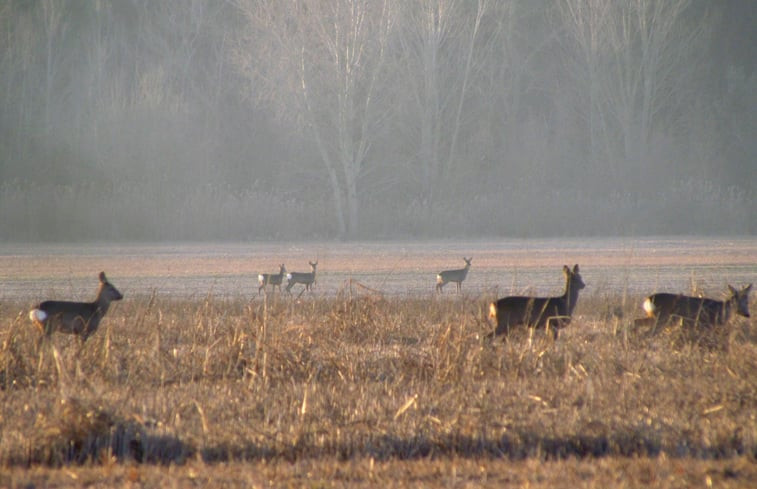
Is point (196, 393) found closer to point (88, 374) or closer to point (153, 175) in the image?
point (88, 374)

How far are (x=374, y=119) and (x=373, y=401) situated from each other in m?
40.7

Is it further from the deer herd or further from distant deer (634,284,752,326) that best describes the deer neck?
distant deer (634,284,752,326)

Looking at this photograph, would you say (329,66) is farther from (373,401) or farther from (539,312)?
(373,401)

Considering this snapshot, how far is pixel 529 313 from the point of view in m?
11.1

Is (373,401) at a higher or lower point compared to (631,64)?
lower

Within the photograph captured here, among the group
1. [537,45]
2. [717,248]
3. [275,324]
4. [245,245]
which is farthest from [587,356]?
[537,45]

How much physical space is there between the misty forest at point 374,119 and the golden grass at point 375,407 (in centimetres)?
3160

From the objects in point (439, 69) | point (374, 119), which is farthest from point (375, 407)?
point (439, 69)

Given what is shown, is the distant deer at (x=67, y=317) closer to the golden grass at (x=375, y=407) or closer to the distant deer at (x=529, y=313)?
the golden grass at (x=375, y=407)

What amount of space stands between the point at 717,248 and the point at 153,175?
29.2 m

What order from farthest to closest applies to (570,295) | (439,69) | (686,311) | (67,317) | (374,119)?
1. (439,69)
2. (374,119)
3. (570,295)
4. (686,311)
5. (67,317)

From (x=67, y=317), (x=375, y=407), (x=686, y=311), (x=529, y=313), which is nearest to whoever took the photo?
(x=375, y=407)

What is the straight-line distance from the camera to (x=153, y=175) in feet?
156

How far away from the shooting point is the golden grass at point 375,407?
253 inches
